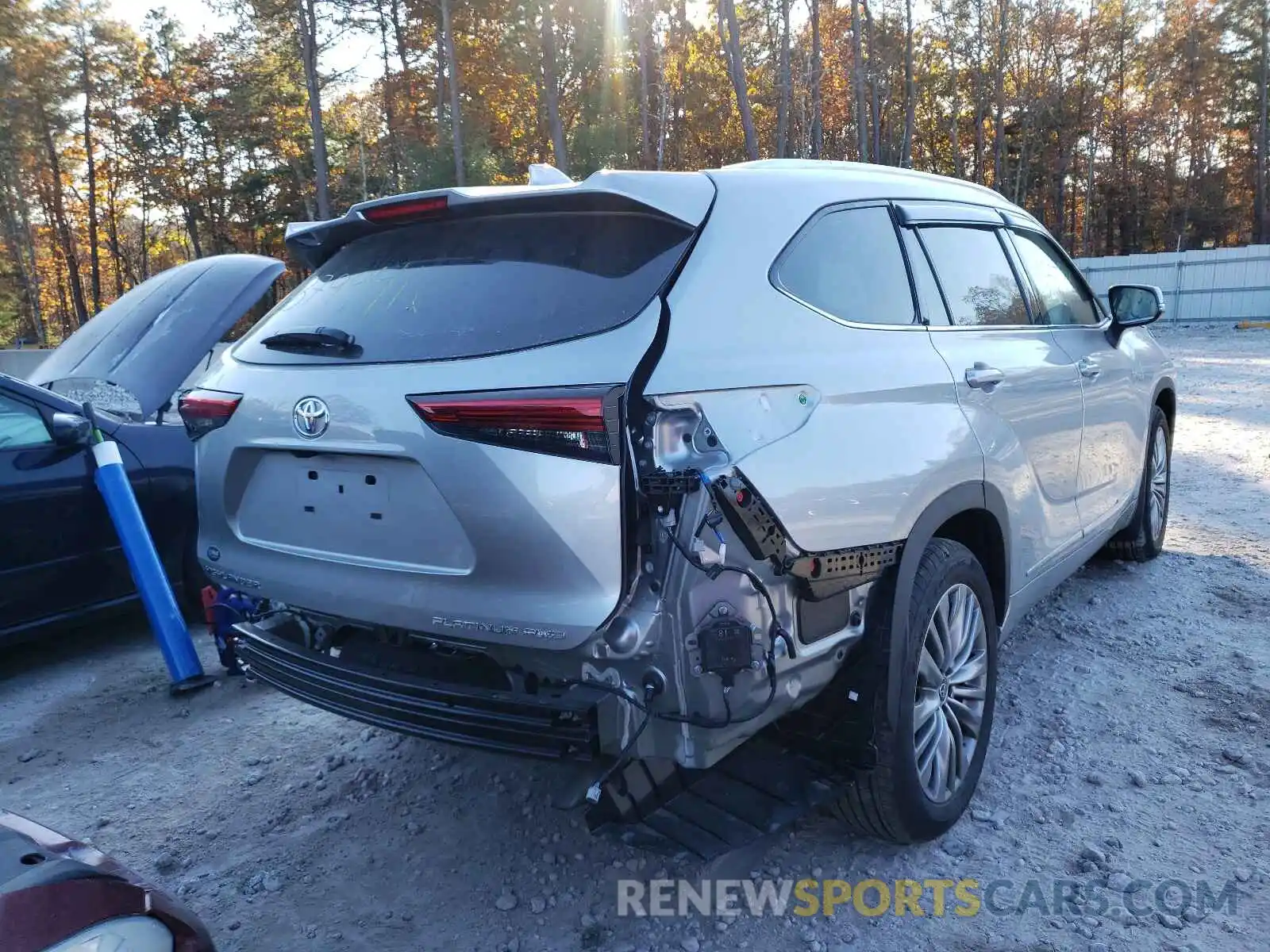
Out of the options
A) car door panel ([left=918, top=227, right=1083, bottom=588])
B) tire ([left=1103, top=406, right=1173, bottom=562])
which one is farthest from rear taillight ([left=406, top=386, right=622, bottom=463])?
tire ([left=1103, top=406, right=1173, bottom=562])

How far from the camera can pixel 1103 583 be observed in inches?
199

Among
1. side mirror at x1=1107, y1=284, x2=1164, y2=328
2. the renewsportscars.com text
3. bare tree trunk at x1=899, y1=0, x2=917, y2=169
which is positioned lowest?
the renewsportscars.com text

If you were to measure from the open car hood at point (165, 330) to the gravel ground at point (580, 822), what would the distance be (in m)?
1.52

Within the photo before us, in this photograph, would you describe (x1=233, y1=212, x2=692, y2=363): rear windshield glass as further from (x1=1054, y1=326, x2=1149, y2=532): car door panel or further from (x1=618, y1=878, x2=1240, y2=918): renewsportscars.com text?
(x1=1054, y1=326, x2=1149, y2=532): car door panel

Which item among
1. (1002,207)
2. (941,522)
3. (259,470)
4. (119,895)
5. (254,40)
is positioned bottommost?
(119,895)

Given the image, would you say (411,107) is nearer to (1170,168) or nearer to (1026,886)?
(1170,168)

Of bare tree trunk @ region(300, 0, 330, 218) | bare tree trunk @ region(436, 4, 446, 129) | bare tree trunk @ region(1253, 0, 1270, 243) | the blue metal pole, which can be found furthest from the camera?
bare tree trunk @ region(1253, 0, 1270, 243)

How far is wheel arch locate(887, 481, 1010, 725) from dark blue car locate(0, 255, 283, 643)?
12.5 ft

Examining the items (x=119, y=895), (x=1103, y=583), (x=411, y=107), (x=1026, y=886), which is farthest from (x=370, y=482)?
(x=411, y=107)

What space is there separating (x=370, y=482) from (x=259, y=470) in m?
0.50

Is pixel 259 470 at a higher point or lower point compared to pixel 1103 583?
higher

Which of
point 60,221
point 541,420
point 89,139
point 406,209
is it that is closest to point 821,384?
point 541,420

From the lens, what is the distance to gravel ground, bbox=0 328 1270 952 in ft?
8.20

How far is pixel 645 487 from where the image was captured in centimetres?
201
